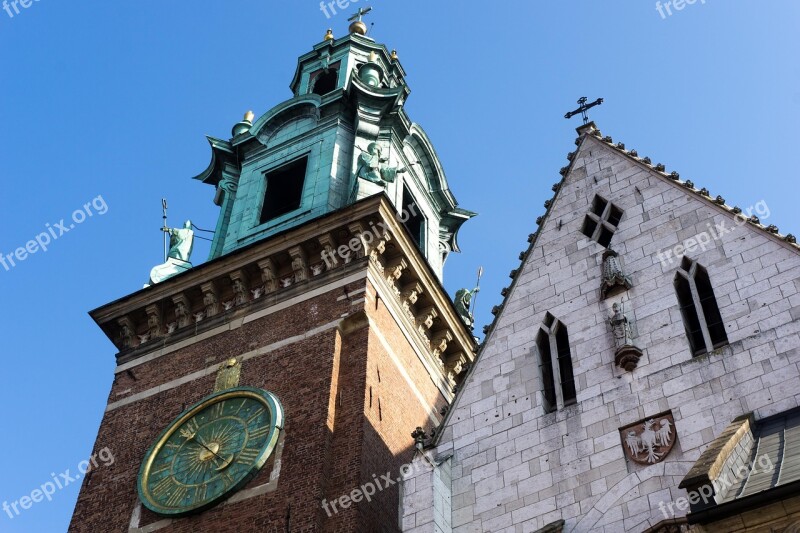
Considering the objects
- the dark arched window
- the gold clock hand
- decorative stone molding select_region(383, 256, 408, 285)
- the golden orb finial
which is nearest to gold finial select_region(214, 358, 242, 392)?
the gold clock hand

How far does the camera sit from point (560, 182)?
22.5m

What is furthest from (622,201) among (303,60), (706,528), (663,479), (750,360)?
(303,60)

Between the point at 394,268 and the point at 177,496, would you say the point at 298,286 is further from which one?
the point at 177,496

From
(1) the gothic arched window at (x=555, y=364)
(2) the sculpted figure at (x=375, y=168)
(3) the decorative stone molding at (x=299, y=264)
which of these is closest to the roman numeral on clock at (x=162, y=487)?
(3) the decorative stone molding at (x=299, y=264)

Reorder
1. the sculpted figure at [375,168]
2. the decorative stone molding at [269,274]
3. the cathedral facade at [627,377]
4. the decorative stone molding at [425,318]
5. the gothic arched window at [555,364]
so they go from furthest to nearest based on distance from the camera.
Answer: the sculpted figure at [375,168] → the decorative stone molding at [425,318] → the decorative stone molding at [269,274] → the gothic arched window at [555,364] → the cathedral facade at [627,377]

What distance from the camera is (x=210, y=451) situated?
2431 centimetres

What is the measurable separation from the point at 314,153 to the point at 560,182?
1153 centimetres

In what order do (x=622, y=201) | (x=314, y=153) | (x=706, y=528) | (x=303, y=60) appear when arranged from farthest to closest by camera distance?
(x=303, y=60), (x=314, y=153), (x=622, y=201), (x=706, y=528)

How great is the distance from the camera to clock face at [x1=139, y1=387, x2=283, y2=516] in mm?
23312

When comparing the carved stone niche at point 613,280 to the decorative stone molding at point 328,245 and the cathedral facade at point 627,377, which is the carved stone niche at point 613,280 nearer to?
the cathedral facade at point 627,377

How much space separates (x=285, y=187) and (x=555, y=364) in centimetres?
1654

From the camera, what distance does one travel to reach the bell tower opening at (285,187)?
1291 inches

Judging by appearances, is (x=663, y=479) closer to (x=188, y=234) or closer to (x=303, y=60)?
(x=188, y=234)

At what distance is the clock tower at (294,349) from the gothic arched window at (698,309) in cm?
706
